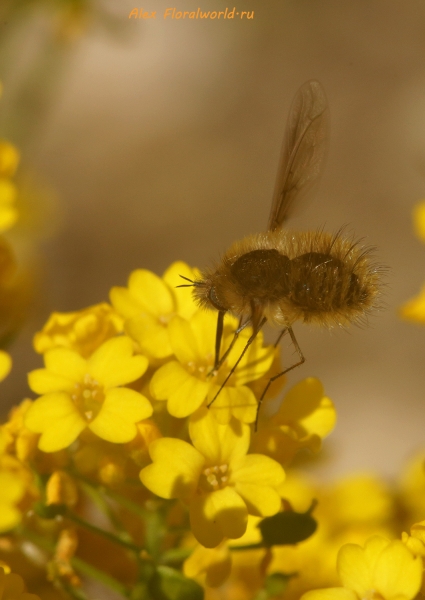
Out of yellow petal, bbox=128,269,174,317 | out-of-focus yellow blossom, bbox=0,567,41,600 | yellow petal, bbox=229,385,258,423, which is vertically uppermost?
yellow petal, bbox=128,269,174,317

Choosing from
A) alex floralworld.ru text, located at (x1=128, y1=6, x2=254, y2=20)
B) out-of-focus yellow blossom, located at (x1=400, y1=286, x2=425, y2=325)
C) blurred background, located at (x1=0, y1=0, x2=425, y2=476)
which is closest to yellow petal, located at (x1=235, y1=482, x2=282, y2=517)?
out-of-focus yellow blossom, located at (x1=400, y1=286, x2=425, y2=325)

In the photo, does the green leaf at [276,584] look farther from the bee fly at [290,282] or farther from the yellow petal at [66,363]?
the yellow petal at [66,363]

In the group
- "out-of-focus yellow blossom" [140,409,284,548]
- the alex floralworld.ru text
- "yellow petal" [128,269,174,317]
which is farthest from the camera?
the alex floralworld.ru text

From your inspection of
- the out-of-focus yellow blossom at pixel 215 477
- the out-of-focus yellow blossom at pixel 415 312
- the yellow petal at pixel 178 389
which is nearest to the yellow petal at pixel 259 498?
the out-of-focus yellow blossom at pixel 215 477

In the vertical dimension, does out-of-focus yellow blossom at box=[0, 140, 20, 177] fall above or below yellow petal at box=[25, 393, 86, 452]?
above

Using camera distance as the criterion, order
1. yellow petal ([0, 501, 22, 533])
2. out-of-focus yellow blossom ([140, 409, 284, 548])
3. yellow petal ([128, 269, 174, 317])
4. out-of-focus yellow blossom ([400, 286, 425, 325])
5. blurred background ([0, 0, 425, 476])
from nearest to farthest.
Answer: yellow petal ([0, 501, 22, 533]) < out-of-focus yellow blossom ([140, 409, 284, 548]) < yellow petal ([128, 269, 174, 317]) < out-of-focus yellow blossom ([400, 286, 425, 325]) < blurred background ([0, 0, 425, 476])

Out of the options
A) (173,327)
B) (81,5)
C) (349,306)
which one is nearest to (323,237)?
(349,306)

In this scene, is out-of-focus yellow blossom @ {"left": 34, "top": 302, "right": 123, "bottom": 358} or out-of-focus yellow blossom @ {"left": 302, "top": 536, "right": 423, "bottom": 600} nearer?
out-of-focus yellow blossom @ {"left": 302, "top": 536, "right": 423, "bottom": 600}

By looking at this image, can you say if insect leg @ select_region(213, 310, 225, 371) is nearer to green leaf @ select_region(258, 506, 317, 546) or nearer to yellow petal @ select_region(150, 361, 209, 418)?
yellow petal @ select_region(150, 361, 209, 418)
